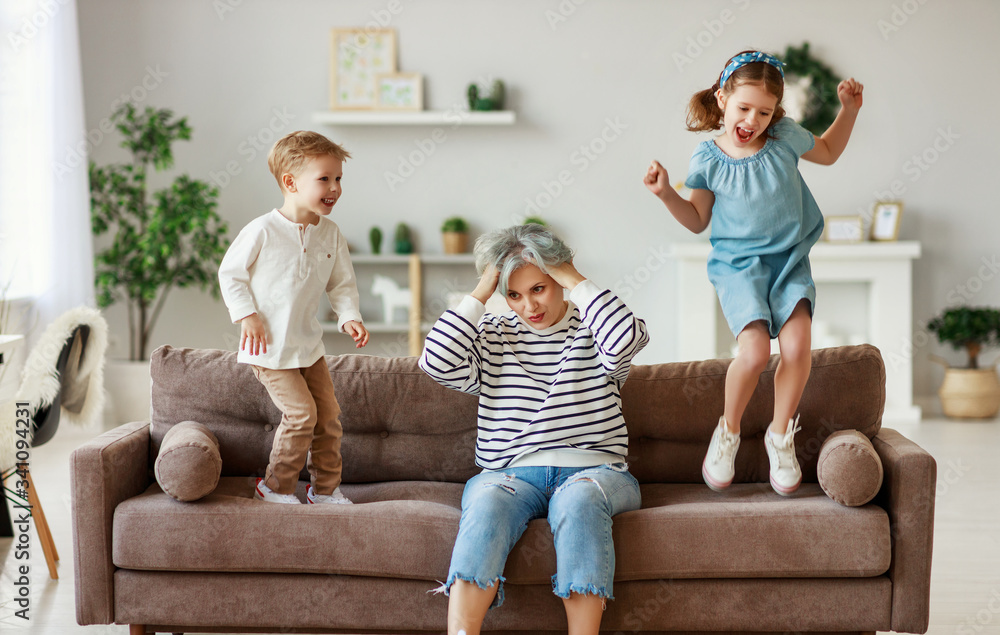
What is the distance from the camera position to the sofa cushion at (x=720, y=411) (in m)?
2.02

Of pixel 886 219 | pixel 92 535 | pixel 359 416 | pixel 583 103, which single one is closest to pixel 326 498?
pixel 359 416

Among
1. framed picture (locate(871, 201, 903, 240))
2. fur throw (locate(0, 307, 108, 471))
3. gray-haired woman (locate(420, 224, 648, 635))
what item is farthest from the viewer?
framed picture (locate(871, 201, 903, 240))

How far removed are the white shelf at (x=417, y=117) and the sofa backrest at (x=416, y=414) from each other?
3.15 meters

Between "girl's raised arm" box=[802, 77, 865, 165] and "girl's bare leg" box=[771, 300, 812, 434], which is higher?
"girl's raised arm" box=[802, 77, 865, 165]

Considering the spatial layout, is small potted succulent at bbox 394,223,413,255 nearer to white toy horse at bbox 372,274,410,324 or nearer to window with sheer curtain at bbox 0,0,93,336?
white toy horse at bbox 372,274,410,324

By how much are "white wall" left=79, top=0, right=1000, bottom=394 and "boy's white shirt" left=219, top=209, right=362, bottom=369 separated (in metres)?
3.32

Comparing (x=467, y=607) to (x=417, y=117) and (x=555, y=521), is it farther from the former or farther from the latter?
(x=417, y=117)

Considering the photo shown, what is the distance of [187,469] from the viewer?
5.81 feet

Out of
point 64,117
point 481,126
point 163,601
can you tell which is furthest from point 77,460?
point 481,126

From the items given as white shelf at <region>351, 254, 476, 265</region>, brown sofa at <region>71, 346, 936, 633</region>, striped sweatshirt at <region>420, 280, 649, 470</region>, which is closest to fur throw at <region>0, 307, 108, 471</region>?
brown sofa at <region>71, 346, 936, 633</region>

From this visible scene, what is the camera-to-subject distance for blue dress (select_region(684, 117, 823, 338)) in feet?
6.35

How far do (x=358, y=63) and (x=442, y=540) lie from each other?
403 cm

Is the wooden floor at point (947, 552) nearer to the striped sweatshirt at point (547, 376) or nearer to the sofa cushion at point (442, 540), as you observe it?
the sofa cushion at point (442, 540)

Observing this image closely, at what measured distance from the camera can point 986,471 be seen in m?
3.64
